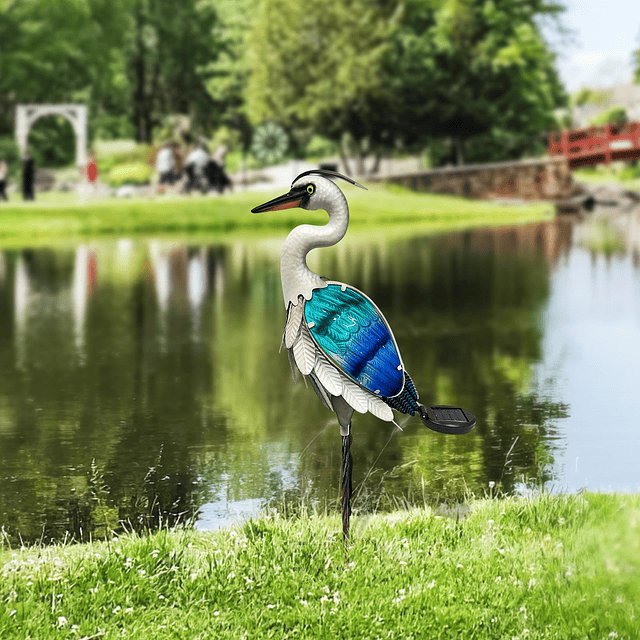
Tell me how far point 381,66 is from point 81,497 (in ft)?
162

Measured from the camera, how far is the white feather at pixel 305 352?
4.77 m

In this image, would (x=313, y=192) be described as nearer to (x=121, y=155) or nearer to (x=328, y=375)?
(x=328, y=375)

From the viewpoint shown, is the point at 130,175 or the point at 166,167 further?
the point at 130,175

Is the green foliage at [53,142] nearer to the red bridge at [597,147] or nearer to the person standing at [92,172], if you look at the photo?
the person standing at [92,172]

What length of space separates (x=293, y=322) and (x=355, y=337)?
10.5 inches

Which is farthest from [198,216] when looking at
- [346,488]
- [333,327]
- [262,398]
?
[333,327]

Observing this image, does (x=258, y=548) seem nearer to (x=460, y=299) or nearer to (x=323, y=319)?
(x=323, y=319)

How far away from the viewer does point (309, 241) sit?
478 cm

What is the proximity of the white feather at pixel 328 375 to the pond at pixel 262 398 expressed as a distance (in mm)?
1228

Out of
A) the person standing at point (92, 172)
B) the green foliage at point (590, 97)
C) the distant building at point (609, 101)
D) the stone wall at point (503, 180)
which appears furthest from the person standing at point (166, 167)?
the green foliage at point (590, 97)

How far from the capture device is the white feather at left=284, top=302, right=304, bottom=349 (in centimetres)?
481

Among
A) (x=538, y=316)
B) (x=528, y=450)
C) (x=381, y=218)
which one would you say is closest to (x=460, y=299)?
(x=538, y=316)

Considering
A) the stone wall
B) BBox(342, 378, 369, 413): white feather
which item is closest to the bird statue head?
BBox(342, 378, 369, 413): white feather

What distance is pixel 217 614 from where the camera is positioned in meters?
Answer: 4.39
